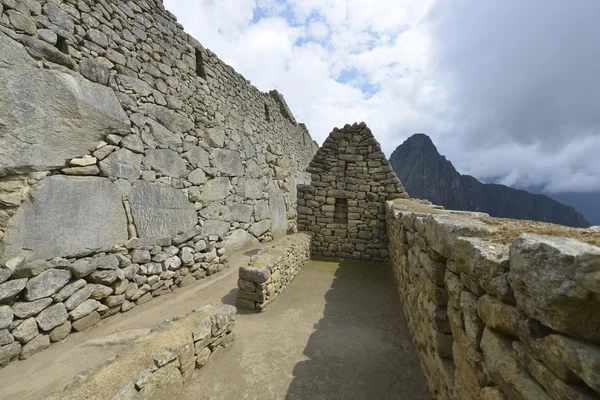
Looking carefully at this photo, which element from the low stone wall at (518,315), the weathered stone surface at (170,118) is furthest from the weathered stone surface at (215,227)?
the low stone wall at (518,315)

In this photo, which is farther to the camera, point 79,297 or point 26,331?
point 79,297

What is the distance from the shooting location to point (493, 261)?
136 cm

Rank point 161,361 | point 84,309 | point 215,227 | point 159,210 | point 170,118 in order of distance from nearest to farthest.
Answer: point 161,361 → point 84,309 → point 159,210 → point 170,118 → point 215,227

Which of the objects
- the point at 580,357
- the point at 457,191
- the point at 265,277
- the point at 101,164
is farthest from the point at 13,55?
the point at 457,191

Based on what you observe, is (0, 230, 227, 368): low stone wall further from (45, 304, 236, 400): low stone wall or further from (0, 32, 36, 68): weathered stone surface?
(0, 32, 36, 68): weathered stone surface

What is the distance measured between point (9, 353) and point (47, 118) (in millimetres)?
3344

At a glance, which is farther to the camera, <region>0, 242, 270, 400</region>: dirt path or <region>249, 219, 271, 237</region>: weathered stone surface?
<region>249, 219, 271, 237</region>: weathered stone surface

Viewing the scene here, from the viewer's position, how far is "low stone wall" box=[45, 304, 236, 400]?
2570 mm

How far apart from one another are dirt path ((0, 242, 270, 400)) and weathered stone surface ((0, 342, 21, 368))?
0.08 metres

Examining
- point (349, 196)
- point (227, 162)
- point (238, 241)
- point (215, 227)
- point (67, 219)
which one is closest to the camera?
point (67, 219)

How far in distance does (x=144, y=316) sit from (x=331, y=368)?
3.67 metres

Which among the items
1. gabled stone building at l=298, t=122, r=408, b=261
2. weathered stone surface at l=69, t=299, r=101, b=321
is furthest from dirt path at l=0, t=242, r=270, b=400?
gabled stone building at l=298, t=122, r=408, b=261

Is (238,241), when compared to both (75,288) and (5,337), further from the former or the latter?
(5,337)

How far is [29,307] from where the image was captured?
367 cm
